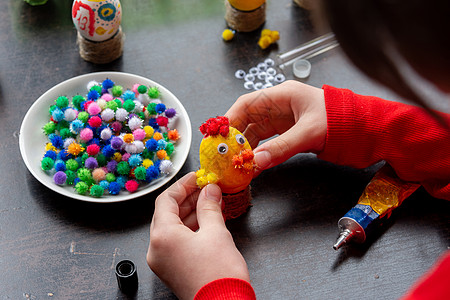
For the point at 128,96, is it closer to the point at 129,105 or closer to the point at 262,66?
the point at 129,105

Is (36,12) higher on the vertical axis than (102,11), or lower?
lower

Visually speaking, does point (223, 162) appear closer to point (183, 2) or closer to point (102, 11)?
point (102, 11)

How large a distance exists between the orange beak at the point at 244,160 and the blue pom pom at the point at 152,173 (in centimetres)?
18

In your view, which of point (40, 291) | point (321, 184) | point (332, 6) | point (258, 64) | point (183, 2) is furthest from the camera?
point (183, 2)

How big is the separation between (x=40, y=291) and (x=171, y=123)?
412 millimetres

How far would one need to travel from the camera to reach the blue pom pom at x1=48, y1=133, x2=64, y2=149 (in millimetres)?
918

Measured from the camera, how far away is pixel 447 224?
857mm

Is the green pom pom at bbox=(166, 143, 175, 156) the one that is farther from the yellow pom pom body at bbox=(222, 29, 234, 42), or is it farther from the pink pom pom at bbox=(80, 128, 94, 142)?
the yellow pom pom body at bbox=(222, 29, 234, 42)

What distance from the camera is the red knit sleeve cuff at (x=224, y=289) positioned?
65cm

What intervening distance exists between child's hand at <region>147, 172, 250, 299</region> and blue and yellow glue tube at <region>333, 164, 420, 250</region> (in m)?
0.21

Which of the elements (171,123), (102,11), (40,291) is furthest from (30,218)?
(102,11)

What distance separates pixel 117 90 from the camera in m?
Answer: 1.00

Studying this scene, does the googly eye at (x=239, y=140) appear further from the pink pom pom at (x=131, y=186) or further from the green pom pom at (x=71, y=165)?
the green pom pom at (x=71, y=165)

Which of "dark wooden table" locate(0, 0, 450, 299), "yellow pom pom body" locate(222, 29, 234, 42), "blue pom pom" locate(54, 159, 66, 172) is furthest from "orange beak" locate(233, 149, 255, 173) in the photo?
"yellow pom pom body" locate(222, 29, 234, 42)
